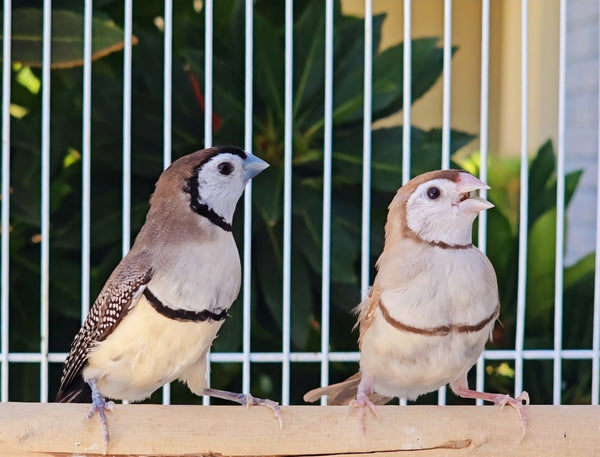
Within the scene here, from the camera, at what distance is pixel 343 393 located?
2207mm

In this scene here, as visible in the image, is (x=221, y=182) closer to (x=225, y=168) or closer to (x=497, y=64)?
(x=225, y=168)

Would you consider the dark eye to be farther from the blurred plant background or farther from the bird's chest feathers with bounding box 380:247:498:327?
the blurred plant background

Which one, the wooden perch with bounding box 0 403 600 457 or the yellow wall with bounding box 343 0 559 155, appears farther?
the yellow wall with bounding box 343 0 559 155

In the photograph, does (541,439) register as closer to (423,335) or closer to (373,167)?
(423,335)

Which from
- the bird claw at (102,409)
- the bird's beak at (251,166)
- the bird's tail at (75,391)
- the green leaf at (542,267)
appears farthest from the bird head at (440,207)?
the green leaf at (542,267)

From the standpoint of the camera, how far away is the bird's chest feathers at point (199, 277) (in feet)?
6.08

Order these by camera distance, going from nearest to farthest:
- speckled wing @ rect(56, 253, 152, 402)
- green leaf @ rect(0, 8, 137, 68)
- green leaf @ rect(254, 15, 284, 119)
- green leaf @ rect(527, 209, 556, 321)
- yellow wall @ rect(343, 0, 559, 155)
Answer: speckled wing @ rect(56, 253, 152, 402)
green leaf @ rect(0, 8, 137, 68)
green leaf @ rect(254, 15, 284, 119)
green leaf @ rect(527, 209, 556, 321)
yellow wall @ rect(343, 0, 559, 155)

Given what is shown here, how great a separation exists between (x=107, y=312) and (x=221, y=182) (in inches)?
12.7

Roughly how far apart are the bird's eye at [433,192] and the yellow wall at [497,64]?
89.8 inches

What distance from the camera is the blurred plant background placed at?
9.21 feet

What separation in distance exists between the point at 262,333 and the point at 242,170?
42.2 inches

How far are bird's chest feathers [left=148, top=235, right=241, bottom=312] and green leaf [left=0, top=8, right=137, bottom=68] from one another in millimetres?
926

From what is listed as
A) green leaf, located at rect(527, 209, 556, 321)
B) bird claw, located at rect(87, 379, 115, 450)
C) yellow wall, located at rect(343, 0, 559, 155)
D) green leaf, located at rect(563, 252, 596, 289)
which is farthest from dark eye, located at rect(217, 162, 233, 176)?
yellow wall, located at rect(343, 0, 559, 155)

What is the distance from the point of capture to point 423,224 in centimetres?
188
